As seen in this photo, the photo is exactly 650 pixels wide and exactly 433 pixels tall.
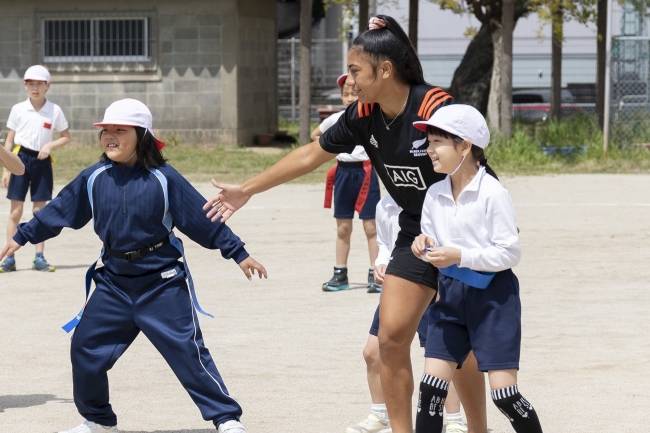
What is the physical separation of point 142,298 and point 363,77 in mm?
1387

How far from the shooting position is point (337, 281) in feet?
29.4

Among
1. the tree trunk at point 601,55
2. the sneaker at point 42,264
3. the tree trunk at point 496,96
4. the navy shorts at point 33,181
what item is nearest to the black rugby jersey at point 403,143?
the sneaker at point 42,264

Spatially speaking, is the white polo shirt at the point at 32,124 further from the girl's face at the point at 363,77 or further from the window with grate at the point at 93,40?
the window with grate at the point at 93,40

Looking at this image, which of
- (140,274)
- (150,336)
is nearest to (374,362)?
(150,336)

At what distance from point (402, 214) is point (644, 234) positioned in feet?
24.2

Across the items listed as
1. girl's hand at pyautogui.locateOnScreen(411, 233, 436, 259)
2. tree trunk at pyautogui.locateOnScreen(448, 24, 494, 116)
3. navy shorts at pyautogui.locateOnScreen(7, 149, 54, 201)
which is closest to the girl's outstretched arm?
girl's hand at pyautogui.locateOnScreen(411, 233, 436, 259)

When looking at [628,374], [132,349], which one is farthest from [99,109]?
[628,374]

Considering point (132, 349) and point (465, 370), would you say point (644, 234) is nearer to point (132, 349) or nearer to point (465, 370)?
point (132, 349)

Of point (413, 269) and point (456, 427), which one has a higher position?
point (413, 269)

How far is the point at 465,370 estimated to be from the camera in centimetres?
465

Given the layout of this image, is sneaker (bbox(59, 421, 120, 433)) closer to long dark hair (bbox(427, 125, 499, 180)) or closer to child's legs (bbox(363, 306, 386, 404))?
child's legs (bbox(363, 306, 386, 404))

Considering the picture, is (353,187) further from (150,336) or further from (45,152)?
(150,336)

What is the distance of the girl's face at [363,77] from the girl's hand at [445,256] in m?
0.81

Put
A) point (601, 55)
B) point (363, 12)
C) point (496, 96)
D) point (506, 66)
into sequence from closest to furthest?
point (506, 66), point (496, 96), point (601, 55), point (363, 12)
